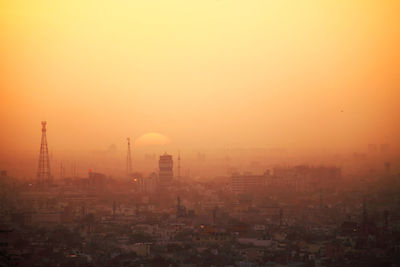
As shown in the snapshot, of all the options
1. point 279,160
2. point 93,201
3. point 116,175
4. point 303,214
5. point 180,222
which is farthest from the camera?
point 116,175

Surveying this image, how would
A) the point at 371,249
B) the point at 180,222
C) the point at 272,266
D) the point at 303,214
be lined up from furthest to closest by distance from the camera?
the point at 303,214 → the point at 180,222 → the point at 371,249 → the point at 272,266

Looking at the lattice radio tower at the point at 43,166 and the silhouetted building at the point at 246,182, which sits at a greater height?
the lattice radio tower at the point at 43,166

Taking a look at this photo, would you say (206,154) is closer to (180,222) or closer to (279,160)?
(279,160)

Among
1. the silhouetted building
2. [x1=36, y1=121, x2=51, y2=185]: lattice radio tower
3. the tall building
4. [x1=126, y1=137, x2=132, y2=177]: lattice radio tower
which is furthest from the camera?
the tall building

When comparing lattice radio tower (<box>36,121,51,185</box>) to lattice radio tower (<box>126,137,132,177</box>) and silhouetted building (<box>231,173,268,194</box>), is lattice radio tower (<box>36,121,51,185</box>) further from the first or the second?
silhouetted building (<box>231,173,268,194</box>)

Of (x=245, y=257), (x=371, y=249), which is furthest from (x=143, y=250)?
(x=371, y=249)

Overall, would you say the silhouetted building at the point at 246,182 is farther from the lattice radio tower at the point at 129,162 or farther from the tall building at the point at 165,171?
the lattice radio tower at the point at 129,162

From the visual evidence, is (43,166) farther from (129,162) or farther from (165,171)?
(165,171)

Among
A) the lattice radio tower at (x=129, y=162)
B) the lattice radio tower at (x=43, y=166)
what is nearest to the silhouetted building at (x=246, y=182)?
the lattice radio tower at (x=129, y=162)

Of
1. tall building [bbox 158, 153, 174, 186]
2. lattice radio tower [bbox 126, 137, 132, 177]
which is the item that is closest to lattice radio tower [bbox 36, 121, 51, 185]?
lattice radio tower [bbox 126, 137, 132, 177]
